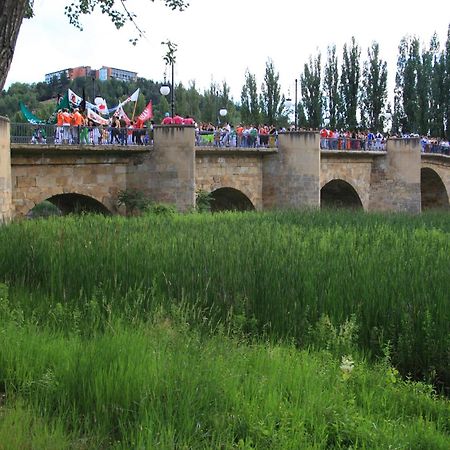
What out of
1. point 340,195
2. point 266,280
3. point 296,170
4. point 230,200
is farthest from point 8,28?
point 340,195

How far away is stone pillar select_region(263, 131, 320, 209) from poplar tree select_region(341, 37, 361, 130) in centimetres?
2376

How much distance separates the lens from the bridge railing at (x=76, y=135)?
16469 mm

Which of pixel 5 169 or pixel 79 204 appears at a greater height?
pixel 5 169

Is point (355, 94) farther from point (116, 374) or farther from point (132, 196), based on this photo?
point (116, 374)

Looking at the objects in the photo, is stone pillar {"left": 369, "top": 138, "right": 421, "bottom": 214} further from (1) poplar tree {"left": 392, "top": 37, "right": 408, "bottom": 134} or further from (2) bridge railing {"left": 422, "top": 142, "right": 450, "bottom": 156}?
(1) poplar tree {"left": 392, "top": 37, "right": 408, "bottom": 134}

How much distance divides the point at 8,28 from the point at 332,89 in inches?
1813

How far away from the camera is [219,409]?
13.9 feet

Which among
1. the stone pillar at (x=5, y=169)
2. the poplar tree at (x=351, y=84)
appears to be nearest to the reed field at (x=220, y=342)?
the stone pillar at (x=5, y=169)

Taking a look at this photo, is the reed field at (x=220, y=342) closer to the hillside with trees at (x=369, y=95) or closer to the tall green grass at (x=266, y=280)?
the tall green grass at (x=266, y=280)

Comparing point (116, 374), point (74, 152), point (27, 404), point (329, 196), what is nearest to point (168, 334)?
point (116, 374)

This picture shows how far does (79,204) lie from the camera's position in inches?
821

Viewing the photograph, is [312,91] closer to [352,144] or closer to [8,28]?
[352,144]

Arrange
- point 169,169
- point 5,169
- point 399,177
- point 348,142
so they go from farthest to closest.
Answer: point 399,177, point 348,142, point 169,169, point 5,169

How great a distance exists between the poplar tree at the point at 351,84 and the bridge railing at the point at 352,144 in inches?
601
